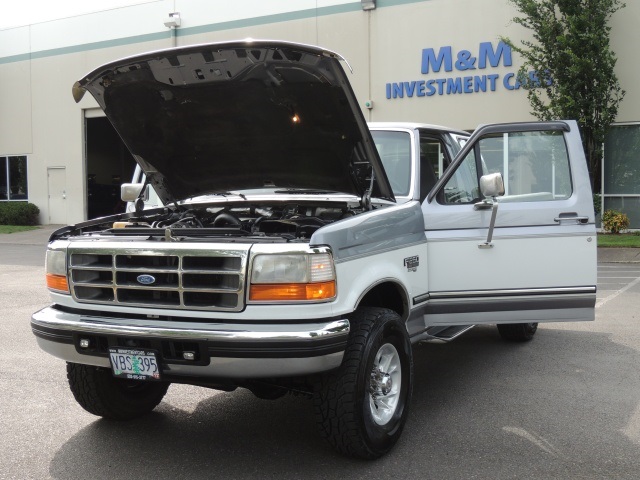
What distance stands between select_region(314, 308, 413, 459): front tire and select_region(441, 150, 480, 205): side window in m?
1.50

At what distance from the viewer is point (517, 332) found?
23.2 feet

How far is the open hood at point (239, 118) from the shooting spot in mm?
4508

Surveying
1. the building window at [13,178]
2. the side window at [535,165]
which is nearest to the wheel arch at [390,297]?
the side window at [535,165]

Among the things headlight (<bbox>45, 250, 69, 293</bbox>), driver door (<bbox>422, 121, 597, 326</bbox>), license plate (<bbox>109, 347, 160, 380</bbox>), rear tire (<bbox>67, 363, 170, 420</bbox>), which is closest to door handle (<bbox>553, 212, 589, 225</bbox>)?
driver door (<bbox>422, 121, 597, 326</bbox>)

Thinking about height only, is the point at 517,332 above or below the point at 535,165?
below

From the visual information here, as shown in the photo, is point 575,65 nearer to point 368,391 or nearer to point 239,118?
point 239,118

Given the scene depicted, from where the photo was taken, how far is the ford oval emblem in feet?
13.3

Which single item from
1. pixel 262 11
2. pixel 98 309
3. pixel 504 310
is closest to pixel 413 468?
pixel 504 310

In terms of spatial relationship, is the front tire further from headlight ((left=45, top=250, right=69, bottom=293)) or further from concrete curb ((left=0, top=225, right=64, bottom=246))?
concrete curb ((left=0, top=225, right=64, bottom=246))

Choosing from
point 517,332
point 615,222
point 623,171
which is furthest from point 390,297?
point 623,171

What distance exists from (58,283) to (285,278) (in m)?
1.50

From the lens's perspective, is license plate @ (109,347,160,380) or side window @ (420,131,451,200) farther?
side window @ (420,131,451,200)

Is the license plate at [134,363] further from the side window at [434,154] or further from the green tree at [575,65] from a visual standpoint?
the green tree at [575,65]

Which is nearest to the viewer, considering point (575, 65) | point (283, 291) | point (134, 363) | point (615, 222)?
point (283, 291)
